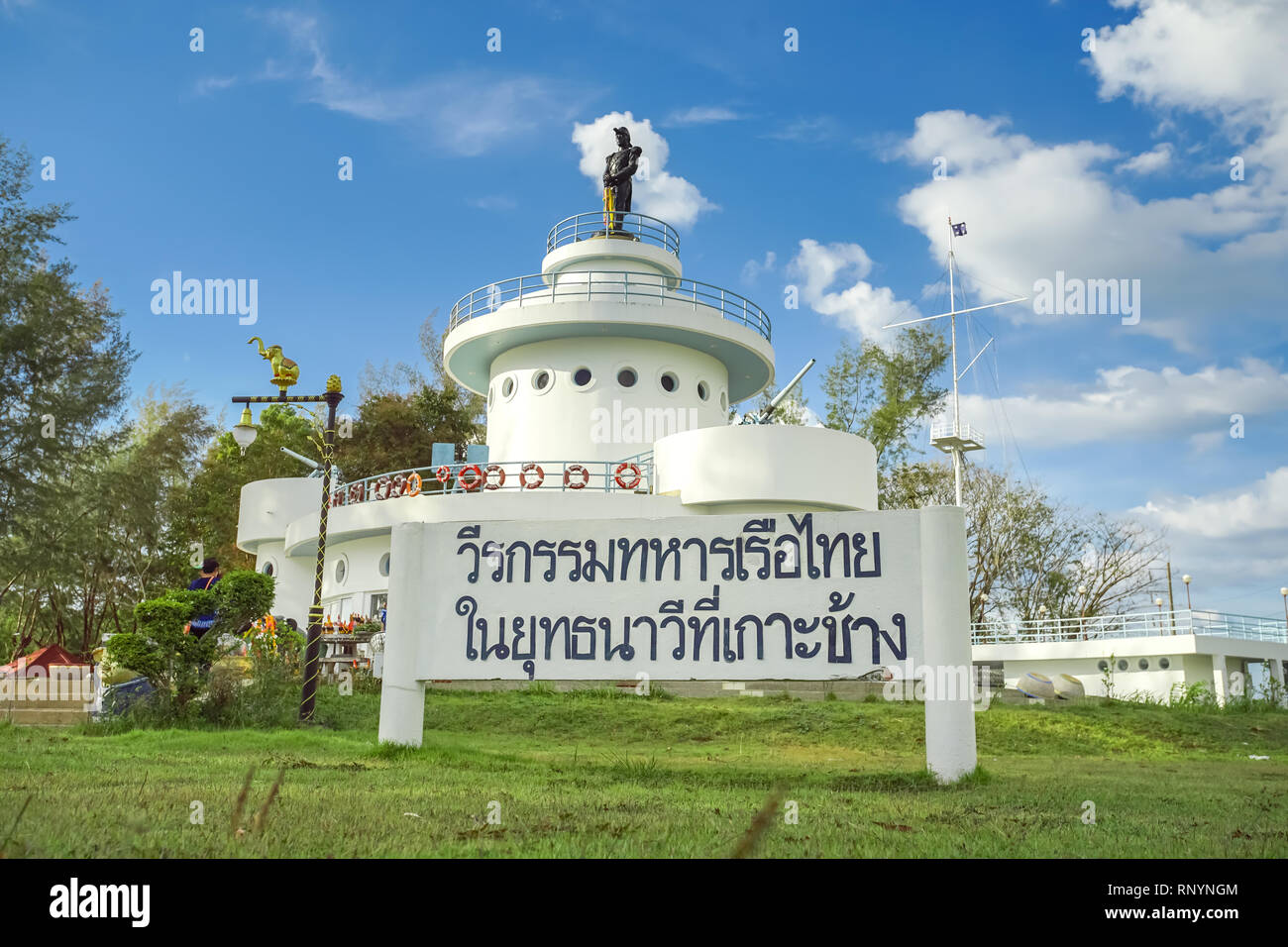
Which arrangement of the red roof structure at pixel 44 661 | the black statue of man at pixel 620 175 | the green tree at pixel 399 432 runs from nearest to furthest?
the red roof structure at pixel 44 661 < the black statue of man at pixel 620 175 < the green tree at pixel 399 432

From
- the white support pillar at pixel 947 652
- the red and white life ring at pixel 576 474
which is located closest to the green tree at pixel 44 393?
the red and white life ring at pixel 576 474

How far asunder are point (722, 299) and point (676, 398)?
2.81 meters

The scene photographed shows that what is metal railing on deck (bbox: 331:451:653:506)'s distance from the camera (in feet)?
77.8

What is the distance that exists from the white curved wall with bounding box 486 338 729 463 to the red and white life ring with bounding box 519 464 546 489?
6.32ft

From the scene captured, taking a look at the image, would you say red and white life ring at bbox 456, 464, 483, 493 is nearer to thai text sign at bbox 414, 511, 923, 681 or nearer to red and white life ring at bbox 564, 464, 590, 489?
red and white life ring at bbox 564, 464, 590, 489

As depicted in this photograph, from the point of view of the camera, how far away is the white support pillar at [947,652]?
952 cm

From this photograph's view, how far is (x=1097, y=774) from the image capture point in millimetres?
11289

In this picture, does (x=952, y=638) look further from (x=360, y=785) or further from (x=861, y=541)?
(x=360, y=785)

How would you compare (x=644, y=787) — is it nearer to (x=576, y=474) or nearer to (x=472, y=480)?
(x=576, y=474)

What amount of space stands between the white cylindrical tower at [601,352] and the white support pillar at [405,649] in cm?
1513

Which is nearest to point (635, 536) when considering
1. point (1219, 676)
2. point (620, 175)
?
point (620, 175)

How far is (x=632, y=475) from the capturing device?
23703 millimetres

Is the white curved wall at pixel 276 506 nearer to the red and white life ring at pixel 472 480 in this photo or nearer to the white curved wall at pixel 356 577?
the white curved wall at pixel 356 577
